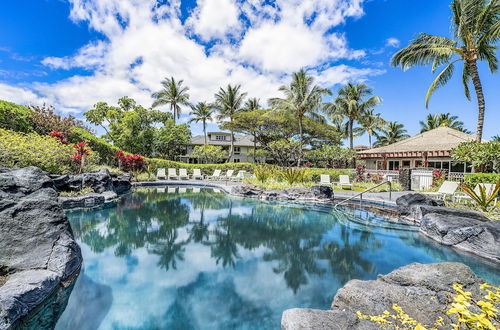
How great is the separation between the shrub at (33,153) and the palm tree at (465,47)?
1944 centimetres

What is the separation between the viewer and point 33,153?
30.8ft

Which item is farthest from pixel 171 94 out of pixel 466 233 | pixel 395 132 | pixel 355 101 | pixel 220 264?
pixel 395 132

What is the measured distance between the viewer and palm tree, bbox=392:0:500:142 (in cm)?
1237

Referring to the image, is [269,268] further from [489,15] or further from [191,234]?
[489,15]

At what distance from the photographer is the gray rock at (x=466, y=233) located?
524 centimetres

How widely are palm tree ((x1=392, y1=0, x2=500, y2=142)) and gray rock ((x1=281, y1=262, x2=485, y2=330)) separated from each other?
14020 mm

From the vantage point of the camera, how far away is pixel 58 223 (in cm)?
456

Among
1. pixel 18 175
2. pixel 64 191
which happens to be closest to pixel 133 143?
pixel 64 191

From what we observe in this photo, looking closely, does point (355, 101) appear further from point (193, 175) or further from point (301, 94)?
point (193, 175)

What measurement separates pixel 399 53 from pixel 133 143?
2932 cm

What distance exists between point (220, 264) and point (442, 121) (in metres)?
47.5

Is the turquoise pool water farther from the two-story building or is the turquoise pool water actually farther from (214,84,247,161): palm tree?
the two-story building

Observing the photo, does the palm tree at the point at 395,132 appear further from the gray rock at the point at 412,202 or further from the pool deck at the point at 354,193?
the gray rock at the point at 412,202

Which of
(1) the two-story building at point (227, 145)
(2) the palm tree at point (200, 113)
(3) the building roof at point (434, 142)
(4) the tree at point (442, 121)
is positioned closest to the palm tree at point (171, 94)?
(2) the palm tree at point (200, 113)
